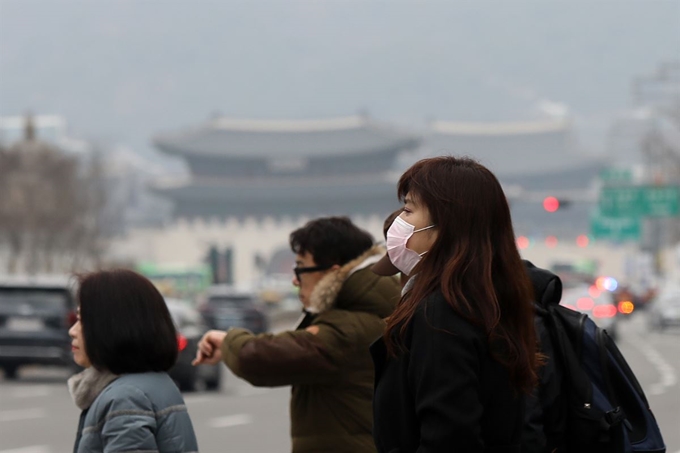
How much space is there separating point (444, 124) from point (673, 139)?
2704 inches

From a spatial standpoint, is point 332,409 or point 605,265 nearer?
point 332,409

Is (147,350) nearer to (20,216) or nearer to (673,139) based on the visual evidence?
(20,216)

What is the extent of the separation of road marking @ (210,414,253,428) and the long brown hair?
9.49 metres

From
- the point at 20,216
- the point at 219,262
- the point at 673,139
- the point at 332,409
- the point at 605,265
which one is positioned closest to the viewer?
the point at 332,409

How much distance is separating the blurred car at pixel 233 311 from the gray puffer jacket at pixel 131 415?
24.7m

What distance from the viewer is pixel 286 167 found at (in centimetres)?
9500

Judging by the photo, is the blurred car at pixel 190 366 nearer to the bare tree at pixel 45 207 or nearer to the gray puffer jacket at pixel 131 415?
the gray puffer jacket at pixel 131 415

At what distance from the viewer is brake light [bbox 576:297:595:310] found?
2761 cm

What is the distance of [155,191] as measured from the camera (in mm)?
91250

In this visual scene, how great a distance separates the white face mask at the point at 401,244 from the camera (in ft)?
10.9

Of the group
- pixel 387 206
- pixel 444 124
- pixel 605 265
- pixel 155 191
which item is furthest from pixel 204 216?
pixel 444 124

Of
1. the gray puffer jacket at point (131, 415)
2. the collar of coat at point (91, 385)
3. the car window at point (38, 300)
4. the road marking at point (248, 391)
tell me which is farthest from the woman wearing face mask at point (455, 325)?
the car window at point (38, 300)

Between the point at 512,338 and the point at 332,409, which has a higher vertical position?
the point at 512,338

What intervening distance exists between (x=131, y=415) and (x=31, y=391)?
43.5 feet
